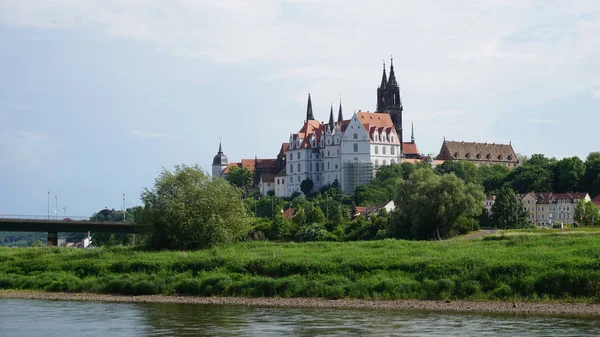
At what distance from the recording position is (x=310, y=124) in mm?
182250

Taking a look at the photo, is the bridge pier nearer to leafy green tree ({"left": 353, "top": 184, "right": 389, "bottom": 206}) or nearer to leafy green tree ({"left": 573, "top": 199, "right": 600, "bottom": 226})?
leafy green tree ({"left": 573, "top": 199, "right": 600, "bottom": 226})

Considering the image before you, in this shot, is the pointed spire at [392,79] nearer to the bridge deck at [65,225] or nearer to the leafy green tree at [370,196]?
the leafy green tree at [370,196]

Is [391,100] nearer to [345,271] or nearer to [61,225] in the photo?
[61,225]

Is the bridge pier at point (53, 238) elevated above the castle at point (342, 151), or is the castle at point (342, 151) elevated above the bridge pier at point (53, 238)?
the castle at point (342, 151)

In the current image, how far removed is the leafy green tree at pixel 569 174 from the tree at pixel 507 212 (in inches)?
1634

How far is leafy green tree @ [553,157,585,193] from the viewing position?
135625 mm

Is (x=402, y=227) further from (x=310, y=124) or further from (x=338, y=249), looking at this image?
(x=310, y=124)

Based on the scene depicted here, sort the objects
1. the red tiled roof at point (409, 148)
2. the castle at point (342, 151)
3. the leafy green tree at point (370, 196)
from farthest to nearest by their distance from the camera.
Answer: the red tiled roof at point (409, 148) < the castle at point (342, 151) < the leafy green tree at point (370, 196)

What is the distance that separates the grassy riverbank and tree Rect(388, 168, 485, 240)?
16437 millimetres

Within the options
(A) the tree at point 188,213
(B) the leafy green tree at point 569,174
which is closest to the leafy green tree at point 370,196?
(B) the leafy green tree at point 569,174

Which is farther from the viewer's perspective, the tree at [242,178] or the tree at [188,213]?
the tree at [242,178]

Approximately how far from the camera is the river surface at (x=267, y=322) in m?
31.6

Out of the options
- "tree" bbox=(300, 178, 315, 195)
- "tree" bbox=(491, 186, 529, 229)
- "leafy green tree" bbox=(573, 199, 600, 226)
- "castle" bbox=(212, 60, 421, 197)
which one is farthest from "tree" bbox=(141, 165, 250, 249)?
"tree" bbox=(300, 178, 315, 195)

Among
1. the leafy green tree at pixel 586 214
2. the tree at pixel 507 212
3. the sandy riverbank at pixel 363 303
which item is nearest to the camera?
the sandy riverbank at pixel 363 303
